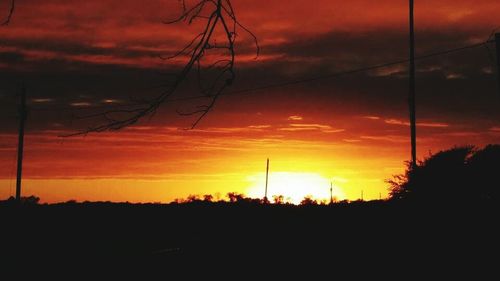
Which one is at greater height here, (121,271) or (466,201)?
(466,201)

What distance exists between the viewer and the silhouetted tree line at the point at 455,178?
126ft

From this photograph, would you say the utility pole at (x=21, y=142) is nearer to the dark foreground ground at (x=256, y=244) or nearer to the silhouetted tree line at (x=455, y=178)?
the dark foreground ground at (x=256, y=244)

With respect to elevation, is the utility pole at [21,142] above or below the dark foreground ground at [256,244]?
above

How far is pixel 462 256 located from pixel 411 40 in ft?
53.5

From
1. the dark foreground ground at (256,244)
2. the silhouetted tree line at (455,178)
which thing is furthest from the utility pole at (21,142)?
the silhouetted tree line at (455,178)

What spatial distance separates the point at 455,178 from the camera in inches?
1578

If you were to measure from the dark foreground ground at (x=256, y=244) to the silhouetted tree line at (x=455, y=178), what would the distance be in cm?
218

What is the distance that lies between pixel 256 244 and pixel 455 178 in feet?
62.9

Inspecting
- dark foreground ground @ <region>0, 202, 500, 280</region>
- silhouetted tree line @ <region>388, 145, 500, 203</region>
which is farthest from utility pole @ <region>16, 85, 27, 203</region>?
silhouetted tree line @ <region>388, 145, 500, 203</region>

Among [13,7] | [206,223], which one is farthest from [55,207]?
[13,7]

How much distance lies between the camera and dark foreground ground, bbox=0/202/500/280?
18375 mm

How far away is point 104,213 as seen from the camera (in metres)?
42.8

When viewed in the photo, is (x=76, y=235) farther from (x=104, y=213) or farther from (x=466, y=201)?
(x=466, y=201)

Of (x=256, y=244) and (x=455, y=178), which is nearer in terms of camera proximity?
(x=256, y=244)
